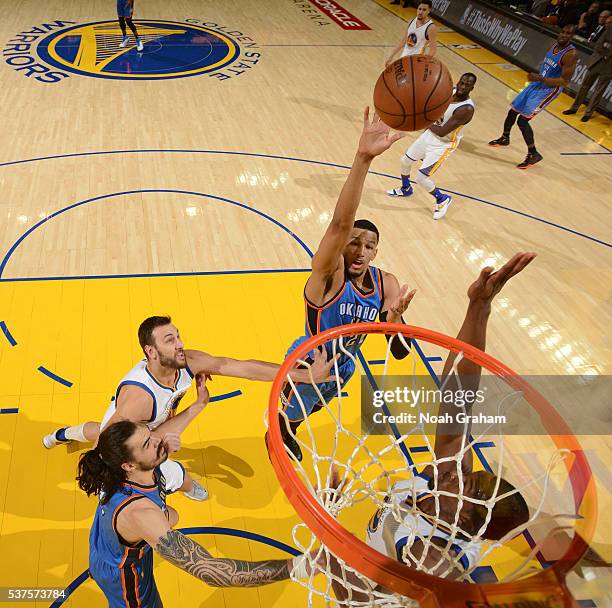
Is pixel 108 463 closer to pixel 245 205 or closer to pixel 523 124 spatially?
pixel 245 205

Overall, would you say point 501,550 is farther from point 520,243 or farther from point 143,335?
point 520,243

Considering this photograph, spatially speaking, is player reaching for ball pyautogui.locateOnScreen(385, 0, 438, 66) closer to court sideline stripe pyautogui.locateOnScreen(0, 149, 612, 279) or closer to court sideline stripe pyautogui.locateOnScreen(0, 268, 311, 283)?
court sideline stripe pyautogui.locateOnScreen(0, 149, 612, 279)

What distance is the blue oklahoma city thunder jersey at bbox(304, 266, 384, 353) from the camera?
11.6 ft

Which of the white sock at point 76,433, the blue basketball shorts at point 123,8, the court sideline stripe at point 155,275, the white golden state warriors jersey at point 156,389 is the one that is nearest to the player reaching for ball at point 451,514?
the white golden state warriors jersey at point 156,389

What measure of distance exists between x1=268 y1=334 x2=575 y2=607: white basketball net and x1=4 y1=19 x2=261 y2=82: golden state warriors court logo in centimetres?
786

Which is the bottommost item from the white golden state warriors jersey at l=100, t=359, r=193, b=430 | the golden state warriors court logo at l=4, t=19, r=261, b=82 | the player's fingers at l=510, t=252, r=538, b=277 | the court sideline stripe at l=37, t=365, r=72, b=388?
the golden state warriors court logo at l=4, t=19, r=261, b=82

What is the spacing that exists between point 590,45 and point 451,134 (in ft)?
17.5

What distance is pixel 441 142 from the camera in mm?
6867

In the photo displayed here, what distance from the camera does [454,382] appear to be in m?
3.58

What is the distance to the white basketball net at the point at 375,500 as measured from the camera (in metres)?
2.37

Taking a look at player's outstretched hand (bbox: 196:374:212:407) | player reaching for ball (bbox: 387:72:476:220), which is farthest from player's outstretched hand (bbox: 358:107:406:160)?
player reaching for ball (bbox: 387:72:476:220)

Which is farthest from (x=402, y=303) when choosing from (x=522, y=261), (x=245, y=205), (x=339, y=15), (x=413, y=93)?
(x=339, y=15)

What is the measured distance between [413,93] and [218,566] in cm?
340

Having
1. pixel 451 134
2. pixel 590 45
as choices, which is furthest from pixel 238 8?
pixel 451 134
